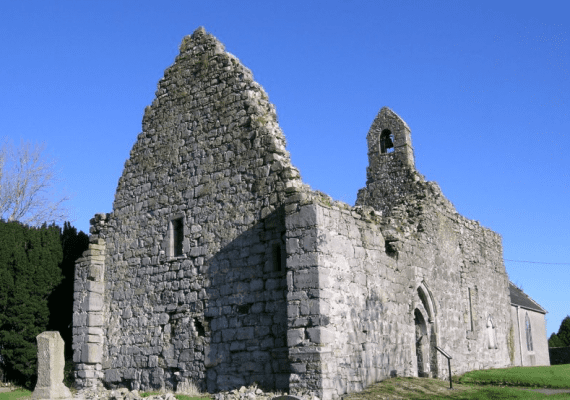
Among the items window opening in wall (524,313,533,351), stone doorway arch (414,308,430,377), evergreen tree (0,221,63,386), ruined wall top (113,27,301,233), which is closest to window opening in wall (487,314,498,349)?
stone doorway arch (414,308,430,377)

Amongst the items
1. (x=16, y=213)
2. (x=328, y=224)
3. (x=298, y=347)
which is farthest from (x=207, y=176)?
(x=16, y=213)

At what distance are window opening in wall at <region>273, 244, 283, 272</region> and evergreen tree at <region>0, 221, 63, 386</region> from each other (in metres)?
7.41

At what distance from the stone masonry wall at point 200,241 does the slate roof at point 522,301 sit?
61.4 feet

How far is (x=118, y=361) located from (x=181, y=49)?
7.75m

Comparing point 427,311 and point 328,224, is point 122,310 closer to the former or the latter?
point 328,224

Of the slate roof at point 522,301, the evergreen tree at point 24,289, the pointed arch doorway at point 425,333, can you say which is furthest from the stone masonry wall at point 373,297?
the slate roof at point 522,301

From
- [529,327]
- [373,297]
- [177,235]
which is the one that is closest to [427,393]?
[373,297]

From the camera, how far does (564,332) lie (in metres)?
43.0

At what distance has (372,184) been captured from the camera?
69.8ft

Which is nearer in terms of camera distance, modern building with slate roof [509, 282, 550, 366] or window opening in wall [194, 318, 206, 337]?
window opening in wall [194, 318, 206, 337]

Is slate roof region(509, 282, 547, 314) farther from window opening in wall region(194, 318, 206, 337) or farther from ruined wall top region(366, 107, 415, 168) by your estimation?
window opening in wall region(194, 318, 206, 337)

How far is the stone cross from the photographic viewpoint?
13891 mm

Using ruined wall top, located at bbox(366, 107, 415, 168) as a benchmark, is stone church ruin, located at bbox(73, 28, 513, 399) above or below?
below

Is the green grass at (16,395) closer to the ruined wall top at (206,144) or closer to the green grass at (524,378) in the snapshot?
the ruined wall top at (206,144)
